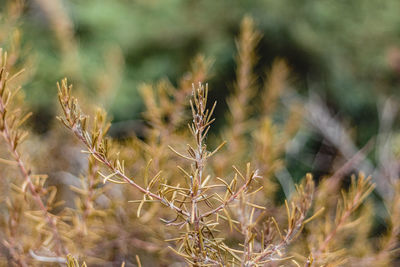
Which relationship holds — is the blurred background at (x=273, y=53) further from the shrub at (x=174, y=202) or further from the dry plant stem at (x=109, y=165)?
the dry plant stem at (x=109, y=165)

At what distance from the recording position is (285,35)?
4.04 feet

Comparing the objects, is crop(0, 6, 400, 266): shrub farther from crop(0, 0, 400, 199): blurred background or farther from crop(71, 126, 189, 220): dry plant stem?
crop(0, 0, 400, 199): blurred background

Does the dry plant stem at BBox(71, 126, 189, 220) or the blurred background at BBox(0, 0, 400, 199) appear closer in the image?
the dry plant stem at BBox(71, 126, 189, 220)

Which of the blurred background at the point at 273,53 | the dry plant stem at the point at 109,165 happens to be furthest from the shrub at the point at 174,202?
the blurred background at the point at 273,53

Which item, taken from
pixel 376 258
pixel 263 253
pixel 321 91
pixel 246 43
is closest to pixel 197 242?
pixel 263 253

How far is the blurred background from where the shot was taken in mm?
1019

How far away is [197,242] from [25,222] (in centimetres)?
34

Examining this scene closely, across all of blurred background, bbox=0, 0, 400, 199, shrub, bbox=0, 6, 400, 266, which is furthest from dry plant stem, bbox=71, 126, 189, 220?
blurred background, bbox=0, 0, 400, 199

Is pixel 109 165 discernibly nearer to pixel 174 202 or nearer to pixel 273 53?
pixel 174 202

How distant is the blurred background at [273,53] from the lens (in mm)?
1019

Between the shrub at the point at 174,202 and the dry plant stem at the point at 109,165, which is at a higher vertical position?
the dry plant stem at the point at 109,165

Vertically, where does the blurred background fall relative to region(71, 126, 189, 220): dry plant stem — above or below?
below

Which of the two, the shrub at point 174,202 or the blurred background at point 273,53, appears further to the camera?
the blurred background at point 273,53

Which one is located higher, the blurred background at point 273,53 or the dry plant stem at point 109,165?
the dry plant stem at point 109,165
